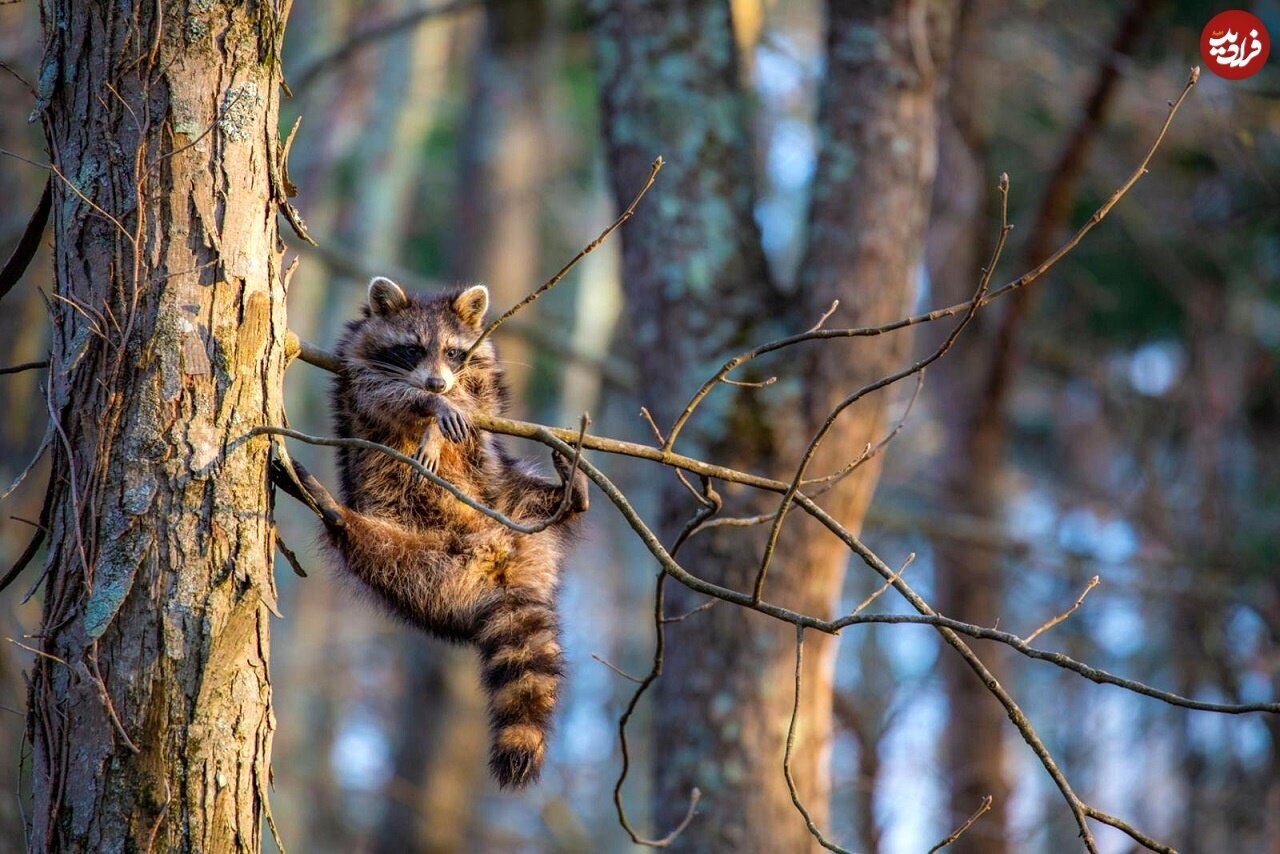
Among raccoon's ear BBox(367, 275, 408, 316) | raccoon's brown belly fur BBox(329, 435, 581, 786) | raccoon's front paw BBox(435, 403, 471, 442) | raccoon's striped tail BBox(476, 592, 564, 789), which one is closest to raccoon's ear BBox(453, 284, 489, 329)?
raccoon's ear BBox(367, 275, 408, 316)

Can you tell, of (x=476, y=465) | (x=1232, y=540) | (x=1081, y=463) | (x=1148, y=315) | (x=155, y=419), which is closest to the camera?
(x=155, y=419)

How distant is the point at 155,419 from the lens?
2.55 metres

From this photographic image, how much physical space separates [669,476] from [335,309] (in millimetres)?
7401

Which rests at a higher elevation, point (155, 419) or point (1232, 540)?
point (1232, 540)

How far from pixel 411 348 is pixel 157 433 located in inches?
64.6

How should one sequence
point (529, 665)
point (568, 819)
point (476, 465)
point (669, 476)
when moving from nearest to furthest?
point (529, 665), point (476, 465), point (669, 476), point (568, 819)

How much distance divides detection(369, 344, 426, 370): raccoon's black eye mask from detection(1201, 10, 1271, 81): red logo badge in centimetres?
457

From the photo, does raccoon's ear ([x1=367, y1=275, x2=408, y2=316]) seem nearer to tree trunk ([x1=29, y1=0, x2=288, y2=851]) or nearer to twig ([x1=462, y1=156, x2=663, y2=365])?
tree trunk ([x1=29, y1=0, x2=288, y2=851])

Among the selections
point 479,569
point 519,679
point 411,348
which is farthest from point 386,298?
point 519,679

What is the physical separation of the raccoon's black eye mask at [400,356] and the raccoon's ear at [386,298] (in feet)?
0.75

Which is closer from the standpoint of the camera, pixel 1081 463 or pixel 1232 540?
pixel 1232 540

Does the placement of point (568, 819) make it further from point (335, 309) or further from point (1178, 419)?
point (1178, 419)

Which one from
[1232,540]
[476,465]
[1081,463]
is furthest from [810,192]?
[1081,463]

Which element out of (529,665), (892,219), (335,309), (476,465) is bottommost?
(529,665)
